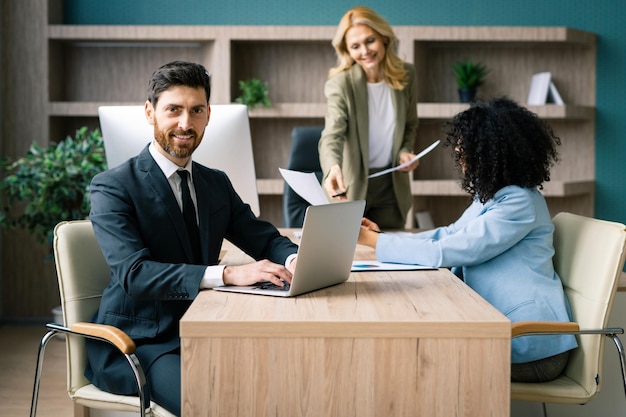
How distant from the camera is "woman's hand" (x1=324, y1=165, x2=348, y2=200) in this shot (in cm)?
279

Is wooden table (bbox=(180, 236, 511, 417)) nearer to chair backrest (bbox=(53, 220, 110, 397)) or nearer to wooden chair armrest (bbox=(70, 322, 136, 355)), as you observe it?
wooden chair armrest (bbox=(70, 322, 136, 355))

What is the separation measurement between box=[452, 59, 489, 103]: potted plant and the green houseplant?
6.76 feet

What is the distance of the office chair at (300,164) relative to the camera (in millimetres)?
3637

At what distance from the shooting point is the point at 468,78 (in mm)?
4910

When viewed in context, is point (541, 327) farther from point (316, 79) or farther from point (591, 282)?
point (316, 79)

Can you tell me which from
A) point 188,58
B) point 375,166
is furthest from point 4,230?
point 375,166

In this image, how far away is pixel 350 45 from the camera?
3.27m

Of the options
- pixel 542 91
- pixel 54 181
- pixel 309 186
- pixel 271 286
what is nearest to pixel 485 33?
pixel 542 91

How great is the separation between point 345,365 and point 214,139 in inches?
45.2

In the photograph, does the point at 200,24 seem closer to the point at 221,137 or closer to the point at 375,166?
the point at 375,166

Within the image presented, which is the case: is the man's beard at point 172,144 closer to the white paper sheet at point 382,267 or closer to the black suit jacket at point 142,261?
the black suit jacket at point 142,261

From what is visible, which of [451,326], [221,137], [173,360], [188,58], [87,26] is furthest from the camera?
[188,58]

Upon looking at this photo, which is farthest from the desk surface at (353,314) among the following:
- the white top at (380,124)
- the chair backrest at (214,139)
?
the white top at (380,124)

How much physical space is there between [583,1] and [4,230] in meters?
3.62
